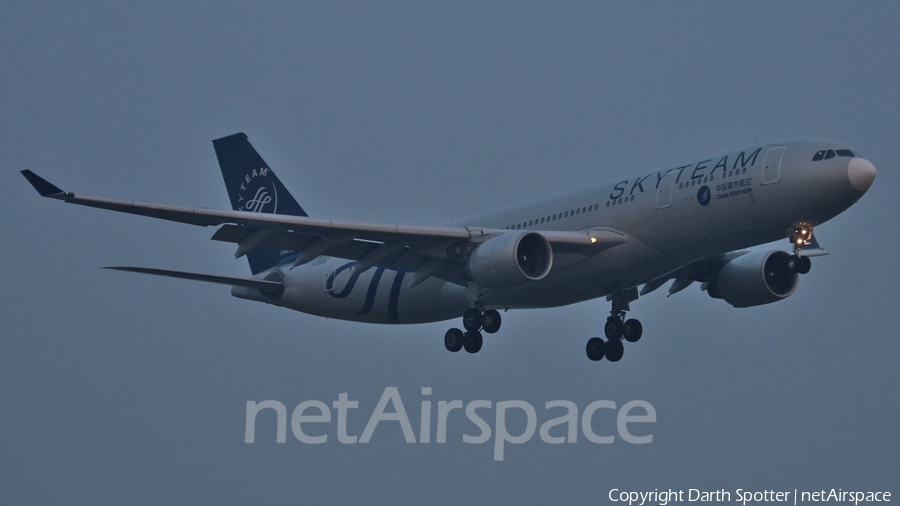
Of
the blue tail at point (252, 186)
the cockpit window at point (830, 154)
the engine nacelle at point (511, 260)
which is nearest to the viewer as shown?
the cockpit window at point (830, 154)

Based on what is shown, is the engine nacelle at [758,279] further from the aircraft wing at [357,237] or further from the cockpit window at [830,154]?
the cockpit window at [830,154]

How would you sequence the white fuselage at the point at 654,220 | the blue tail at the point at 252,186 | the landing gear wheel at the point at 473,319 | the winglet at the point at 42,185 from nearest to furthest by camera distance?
1. the winglet at the point at 42,185
2. the white fuselage at the point at 654,220
3. the landing gear wheel at the point at 473,319
4. the blue tail at the point at 252,186

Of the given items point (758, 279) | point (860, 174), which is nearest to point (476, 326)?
point (758, 279)

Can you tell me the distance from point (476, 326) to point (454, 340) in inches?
64.8

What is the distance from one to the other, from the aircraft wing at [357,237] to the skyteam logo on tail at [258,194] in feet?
32.3

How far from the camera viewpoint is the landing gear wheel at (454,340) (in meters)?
41.2

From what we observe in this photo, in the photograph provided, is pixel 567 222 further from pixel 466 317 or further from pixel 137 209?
pixel 137 209

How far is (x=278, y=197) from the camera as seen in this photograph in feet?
160

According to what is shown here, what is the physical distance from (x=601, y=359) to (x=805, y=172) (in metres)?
10.9

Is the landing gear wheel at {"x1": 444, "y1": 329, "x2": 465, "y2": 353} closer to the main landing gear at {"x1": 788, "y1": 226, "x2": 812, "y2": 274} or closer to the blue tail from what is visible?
the blue tail

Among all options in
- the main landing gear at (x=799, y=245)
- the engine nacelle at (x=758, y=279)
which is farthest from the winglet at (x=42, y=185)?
the engine nacelle at (x=758, y=279)

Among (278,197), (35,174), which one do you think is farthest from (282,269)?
(35,174)

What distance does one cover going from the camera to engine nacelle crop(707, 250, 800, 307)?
40.7 meters

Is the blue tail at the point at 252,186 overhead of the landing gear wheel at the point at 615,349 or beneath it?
overhead
